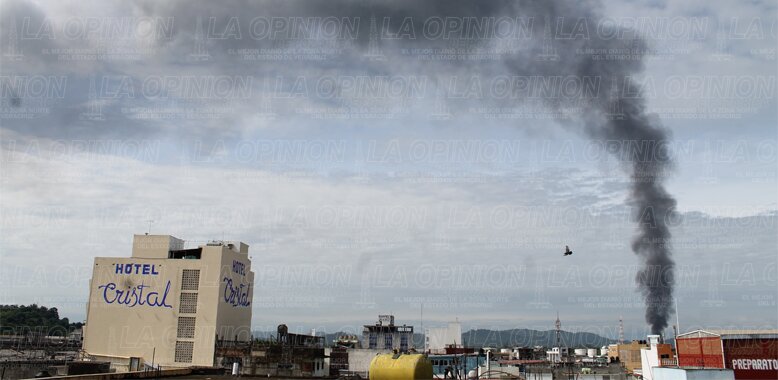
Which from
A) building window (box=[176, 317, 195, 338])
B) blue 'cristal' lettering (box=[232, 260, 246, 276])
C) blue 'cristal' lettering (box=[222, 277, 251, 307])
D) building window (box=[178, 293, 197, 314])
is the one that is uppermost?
blue 'cristal' lettering (box=[232, 260, 246, 276])

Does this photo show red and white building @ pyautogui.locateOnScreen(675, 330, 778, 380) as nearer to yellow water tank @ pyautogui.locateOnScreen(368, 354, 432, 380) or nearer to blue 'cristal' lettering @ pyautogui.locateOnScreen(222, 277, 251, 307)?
yellow water tank @ pyautogui.locateOnScreen(368, 354, 432, 380)

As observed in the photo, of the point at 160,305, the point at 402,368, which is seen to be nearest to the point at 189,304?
the point at 160,305

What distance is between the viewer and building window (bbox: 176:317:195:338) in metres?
64.9

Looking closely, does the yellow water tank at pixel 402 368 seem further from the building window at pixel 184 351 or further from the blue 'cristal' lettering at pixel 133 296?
the blue 'cristal' lettering at pixel 133 296

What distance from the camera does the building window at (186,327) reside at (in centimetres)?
6488

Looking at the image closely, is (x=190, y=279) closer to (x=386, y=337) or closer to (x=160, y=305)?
(x=160, y=305)

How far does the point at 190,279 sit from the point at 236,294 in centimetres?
744

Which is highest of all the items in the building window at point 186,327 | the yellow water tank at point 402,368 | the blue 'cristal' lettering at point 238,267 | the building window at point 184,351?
the blue 'cristal' lettering at point 238,267

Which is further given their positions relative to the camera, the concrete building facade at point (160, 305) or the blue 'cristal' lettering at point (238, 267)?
the blue 'cristal' lettering at point (238, 267)

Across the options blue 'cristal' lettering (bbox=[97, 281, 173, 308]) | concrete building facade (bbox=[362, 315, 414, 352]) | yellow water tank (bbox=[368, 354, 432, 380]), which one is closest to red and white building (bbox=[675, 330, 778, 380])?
yellow water tank (bbox=[368, 354, 432, 380])

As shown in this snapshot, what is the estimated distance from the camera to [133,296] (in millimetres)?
66000

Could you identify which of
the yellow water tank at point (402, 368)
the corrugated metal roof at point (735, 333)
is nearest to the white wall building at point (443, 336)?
the corrugated metal roof at point (735, 333)

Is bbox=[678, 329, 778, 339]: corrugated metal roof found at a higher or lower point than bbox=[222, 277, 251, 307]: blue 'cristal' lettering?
lower

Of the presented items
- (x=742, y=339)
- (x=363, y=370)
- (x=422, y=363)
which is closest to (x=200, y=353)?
(x=363, y=370)
